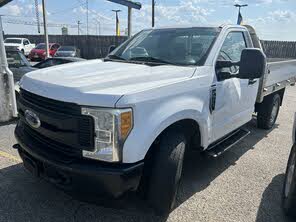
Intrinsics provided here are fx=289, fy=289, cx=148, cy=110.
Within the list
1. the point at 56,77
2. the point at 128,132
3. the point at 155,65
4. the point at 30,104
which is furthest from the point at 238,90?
the point at 30,104

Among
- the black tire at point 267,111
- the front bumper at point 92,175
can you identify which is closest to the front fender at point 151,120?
the front bumper at point 92,175

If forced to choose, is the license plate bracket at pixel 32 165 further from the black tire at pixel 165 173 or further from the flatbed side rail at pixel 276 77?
the flatbed side rail at pixel 276 77

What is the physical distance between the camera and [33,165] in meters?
2.73

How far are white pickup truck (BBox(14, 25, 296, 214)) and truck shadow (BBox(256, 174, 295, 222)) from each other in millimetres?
776

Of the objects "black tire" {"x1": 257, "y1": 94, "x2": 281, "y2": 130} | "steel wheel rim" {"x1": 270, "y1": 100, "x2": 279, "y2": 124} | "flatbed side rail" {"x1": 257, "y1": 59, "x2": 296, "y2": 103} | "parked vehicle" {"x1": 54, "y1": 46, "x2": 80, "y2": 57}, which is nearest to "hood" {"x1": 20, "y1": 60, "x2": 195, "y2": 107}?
"flatbed side rail" {"x1": 257, "y1": 59, "x2": 296, "y2": 103}

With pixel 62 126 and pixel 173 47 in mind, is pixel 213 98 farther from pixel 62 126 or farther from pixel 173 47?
pixel 62 126

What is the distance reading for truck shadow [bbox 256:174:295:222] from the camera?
3.04 meters

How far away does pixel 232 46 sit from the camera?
158 inches

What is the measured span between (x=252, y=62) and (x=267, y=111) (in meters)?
3.09

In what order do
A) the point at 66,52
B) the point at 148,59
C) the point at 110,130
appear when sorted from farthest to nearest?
the point at 66,52 → the point at 148,59 → the point at 110,130

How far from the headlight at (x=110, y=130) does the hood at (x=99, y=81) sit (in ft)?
0.25

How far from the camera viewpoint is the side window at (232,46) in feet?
12.3

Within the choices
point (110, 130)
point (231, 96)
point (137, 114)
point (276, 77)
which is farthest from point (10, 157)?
point (276, 77)

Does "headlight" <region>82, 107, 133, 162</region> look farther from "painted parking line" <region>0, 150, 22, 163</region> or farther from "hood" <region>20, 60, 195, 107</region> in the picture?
"painted parking line" <region>0, 150, 22, 163</region>
